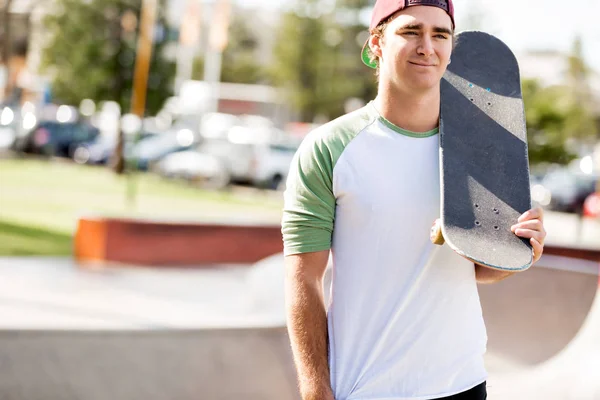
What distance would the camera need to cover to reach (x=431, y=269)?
2.37 meters

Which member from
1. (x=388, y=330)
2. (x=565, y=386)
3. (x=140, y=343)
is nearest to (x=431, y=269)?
(x=388, y=330)

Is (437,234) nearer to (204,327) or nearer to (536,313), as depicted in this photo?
(204,327)

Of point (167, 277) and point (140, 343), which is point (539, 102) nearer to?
point (167, 277)

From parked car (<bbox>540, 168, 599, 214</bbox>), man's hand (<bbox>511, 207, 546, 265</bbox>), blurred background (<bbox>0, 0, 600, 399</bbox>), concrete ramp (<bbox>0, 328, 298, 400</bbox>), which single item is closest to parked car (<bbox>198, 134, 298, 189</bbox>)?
blurred background (<bbox>0, 0, 600, 399</bbox>)

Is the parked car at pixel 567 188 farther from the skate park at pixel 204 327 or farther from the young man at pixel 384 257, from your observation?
the young man at pixel 384 257

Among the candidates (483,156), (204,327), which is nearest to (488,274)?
(483,156)

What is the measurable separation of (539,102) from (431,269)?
1725 centimetres

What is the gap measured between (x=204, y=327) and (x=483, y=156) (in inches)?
122

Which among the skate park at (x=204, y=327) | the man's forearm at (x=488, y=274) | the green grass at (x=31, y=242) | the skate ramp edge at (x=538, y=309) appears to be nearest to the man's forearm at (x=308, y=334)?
the man's forearm at (x=488, y=274)

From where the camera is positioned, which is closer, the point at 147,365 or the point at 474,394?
the point at 474,394

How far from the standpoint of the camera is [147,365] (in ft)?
16.9

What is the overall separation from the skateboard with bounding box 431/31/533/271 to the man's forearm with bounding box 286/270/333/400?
35 centimetres

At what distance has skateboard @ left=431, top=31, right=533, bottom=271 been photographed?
7.49 feet

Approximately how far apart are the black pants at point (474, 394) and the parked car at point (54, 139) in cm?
3194
